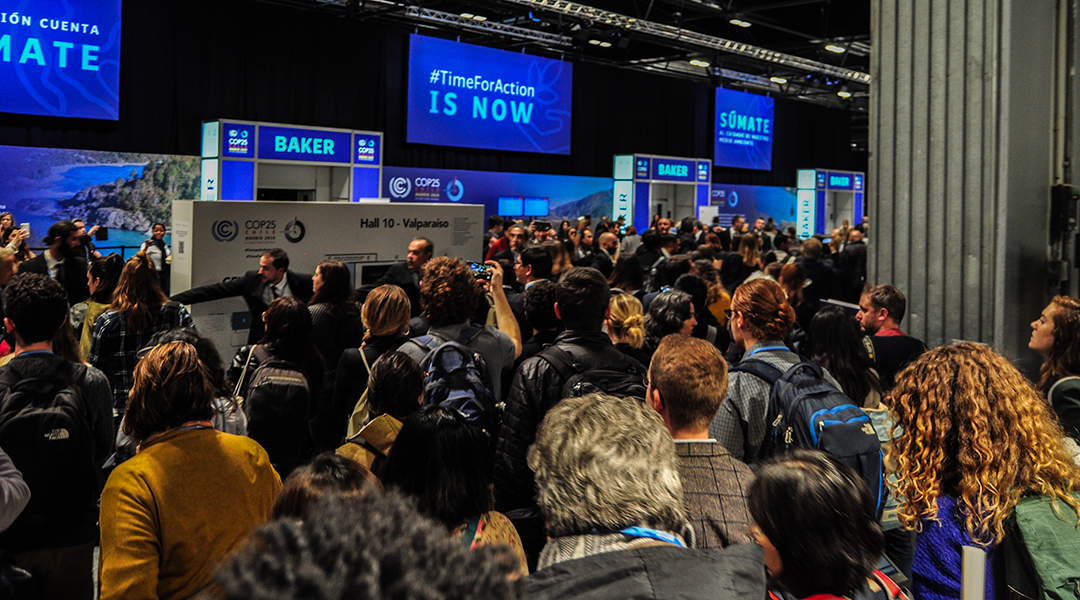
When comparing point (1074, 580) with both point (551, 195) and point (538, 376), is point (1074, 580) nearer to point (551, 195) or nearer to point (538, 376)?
point (538, 376)

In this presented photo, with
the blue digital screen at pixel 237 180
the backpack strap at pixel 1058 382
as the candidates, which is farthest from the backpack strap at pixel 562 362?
the blue digital screen at pixel 237 180

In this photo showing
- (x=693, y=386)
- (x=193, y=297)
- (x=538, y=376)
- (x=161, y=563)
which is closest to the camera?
(x=161, y=563)

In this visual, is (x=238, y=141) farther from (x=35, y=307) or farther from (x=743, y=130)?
(x=743, y=130)

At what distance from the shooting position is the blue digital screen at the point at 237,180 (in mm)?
12234

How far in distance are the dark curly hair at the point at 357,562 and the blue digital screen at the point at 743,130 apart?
21.0m

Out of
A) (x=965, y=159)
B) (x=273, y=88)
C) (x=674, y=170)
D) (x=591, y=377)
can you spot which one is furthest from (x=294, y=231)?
(x=674, y=170)

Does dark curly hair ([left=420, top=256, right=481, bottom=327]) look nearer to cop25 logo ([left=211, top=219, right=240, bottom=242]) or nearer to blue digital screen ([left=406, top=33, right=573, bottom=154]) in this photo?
cop25 logo ([left=211, top=219, right=240, bottom=242])

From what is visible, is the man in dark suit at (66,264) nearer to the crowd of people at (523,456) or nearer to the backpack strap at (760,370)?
the crowd of people at (523,456)

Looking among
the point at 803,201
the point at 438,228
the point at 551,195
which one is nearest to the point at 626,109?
the point at 551,195

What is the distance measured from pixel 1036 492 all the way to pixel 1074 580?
0.74 ft

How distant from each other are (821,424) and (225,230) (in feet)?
14.7

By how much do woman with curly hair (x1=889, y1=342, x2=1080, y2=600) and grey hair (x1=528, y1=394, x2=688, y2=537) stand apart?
77 centimetres

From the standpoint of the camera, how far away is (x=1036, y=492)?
1.93m

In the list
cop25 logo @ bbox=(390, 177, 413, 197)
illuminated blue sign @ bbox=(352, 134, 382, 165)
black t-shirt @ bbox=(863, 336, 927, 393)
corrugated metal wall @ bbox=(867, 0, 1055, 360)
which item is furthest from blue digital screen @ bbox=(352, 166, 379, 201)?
black t-shirt @ bbox=(863, 336, 927, 393)
